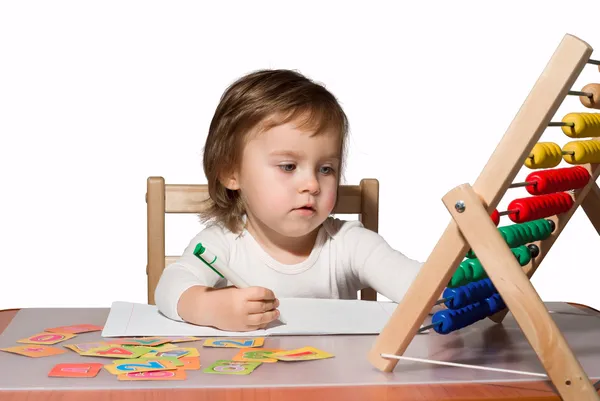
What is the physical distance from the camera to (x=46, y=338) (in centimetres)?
201

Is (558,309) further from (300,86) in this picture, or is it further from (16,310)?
(16,310)

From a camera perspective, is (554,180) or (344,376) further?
(554,180)

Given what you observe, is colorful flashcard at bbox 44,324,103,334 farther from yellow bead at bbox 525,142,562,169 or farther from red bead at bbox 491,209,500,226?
yellow bead at bbox 525,142,562,169

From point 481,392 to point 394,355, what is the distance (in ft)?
0.62

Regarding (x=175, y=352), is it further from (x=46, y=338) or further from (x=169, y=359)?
(x=46, y=338)

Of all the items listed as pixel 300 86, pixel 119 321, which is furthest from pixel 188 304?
pixel 300 86

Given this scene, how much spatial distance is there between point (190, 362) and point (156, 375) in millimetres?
97

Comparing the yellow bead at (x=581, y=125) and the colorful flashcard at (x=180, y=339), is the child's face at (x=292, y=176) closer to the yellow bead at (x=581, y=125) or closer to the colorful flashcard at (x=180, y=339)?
the colorful flashcard at (x=180, y=339)

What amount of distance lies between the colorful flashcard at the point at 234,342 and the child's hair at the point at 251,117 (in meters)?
0.63

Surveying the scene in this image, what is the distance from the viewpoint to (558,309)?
7.70 ft

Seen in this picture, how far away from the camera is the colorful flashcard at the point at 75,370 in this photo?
1709mm

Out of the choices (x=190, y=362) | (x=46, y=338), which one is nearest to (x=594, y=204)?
(x=190, y=362)

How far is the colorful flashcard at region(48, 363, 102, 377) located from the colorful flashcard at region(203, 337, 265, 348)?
254 mm

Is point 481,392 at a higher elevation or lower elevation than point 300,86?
lower
